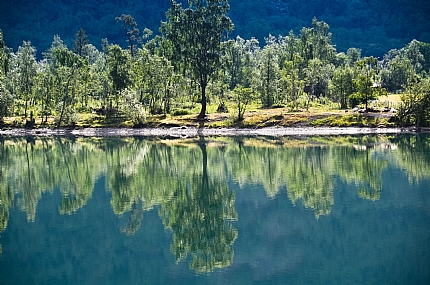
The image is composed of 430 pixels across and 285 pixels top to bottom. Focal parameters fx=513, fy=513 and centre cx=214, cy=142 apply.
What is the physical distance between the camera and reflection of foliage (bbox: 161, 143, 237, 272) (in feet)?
67.8

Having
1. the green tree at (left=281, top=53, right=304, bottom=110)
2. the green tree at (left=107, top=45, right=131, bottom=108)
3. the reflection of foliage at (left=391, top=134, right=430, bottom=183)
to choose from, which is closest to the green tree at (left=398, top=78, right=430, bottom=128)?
the reflection of foliage at (left=391, top=134, right=430, bottom=183)

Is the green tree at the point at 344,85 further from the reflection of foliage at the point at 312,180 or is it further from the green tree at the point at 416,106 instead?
the reflection of foliage at the point at 312,180

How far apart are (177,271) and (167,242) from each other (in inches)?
149

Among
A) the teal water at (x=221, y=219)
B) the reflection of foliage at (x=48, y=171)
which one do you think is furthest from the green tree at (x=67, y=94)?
the teal water at (x=221, y=219)

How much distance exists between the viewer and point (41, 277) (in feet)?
61.8

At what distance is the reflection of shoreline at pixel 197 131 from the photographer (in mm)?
69231

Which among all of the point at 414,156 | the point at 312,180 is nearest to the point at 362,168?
the point at 312,180

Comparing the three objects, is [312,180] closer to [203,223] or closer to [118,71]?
[203,223]

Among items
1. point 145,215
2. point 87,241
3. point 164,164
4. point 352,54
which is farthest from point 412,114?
point 352,54

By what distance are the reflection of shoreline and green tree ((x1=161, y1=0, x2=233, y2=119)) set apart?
18.6ft

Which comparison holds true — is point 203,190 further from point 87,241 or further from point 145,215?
point 87,241

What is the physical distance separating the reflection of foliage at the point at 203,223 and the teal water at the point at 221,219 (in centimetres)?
7

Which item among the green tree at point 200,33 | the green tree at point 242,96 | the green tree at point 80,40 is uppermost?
the green tree at point 80,40

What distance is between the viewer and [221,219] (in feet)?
86.3
